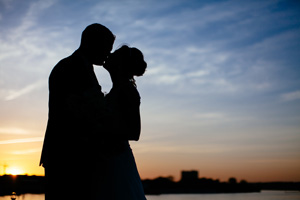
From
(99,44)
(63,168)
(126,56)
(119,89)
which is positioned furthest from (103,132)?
(126,56)

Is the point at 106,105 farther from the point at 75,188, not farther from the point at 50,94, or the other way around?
the point at 75,188

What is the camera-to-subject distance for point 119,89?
265 centimetres

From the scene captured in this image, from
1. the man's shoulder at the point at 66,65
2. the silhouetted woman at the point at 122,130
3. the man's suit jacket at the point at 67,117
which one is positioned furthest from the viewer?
the silhouetted woman at the point at 122,130

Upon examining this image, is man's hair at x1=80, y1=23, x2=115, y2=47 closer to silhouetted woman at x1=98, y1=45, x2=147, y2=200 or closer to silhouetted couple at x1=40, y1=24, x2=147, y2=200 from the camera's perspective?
silhouetted couple at x1=40, y1=24, x2=147, y2=200

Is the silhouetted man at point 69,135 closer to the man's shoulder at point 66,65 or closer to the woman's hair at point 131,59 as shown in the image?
the man's shoulder at point 66,65

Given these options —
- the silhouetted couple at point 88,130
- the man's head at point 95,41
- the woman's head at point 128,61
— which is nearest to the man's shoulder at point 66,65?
the silhouetted couple at point 88,130

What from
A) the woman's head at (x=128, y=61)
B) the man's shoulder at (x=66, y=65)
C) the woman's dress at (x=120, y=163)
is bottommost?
the woman's dress at (x=120, y=163)

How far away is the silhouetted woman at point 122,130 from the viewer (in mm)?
2434

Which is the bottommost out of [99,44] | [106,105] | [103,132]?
[103,132]

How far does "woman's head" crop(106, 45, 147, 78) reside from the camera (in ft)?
9.33

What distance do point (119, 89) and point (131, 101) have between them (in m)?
0.16

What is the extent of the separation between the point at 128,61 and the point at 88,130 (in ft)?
3.04

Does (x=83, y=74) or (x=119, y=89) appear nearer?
(x=83, y=74)

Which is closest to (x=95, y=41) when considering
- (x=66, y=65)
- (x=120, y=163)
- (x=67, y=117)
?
(x=66, y=65)
